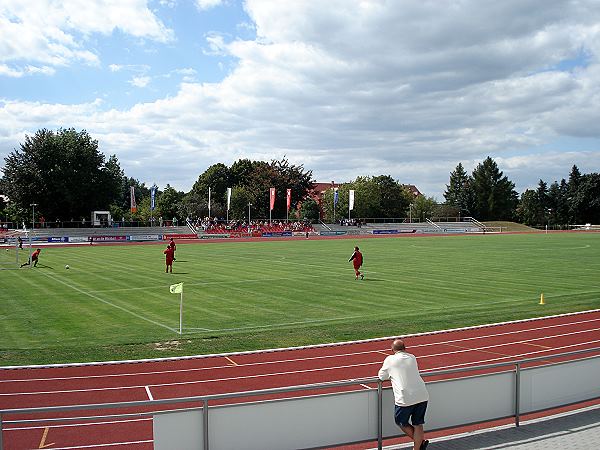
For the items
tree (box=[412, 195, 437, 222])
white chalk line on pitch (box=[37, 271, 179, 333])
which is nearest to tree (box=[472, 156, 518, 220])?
tree (box=[412, 195, 437, 222])

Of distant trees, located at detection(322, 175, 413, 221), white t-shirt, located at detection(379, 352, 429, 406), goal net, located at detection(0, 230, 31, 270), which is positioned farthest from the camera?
distant trees, located at detection(322, 175, 413, 221)

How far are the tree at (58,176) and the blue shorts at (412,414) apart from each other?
83863 mm

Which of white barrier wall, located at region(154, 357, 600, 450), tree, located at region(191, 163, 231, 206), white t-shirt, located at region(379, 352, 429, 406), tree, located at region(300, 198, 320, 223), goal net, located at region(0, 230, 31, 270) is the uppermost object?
tree, located at region(191, 163, 231, 206)

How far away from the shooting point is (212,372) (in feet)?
41.1

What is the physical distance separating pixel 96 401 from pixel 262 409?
15.9ft

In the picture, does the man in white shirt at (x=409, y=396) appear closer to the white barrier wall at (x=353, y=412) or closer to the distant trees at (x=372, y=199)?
the white barrier wall at (x=353, y=412)

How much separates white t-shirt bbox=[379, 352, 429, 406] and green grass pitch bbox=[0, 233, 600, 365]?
Answer: 786 centimetres

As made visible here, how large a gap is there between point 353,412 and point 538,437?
8.52 feet

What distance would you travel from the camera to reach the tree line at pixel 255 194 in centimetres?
8456

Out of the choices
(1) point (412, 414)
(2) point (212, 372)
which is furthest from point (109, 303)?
(1) point (412, 414)

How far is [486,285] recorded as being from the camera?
2688cm

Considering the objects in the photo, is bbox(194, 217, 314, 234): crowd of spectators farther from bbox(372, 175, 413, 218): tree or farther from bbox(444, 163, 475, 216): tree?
bbox(444, 163, 475, 216): tree

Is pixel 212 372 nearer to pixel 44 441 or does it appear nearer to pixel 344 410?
pixel 44 441

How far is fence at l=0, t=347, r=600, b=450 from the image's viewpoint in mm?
6680
